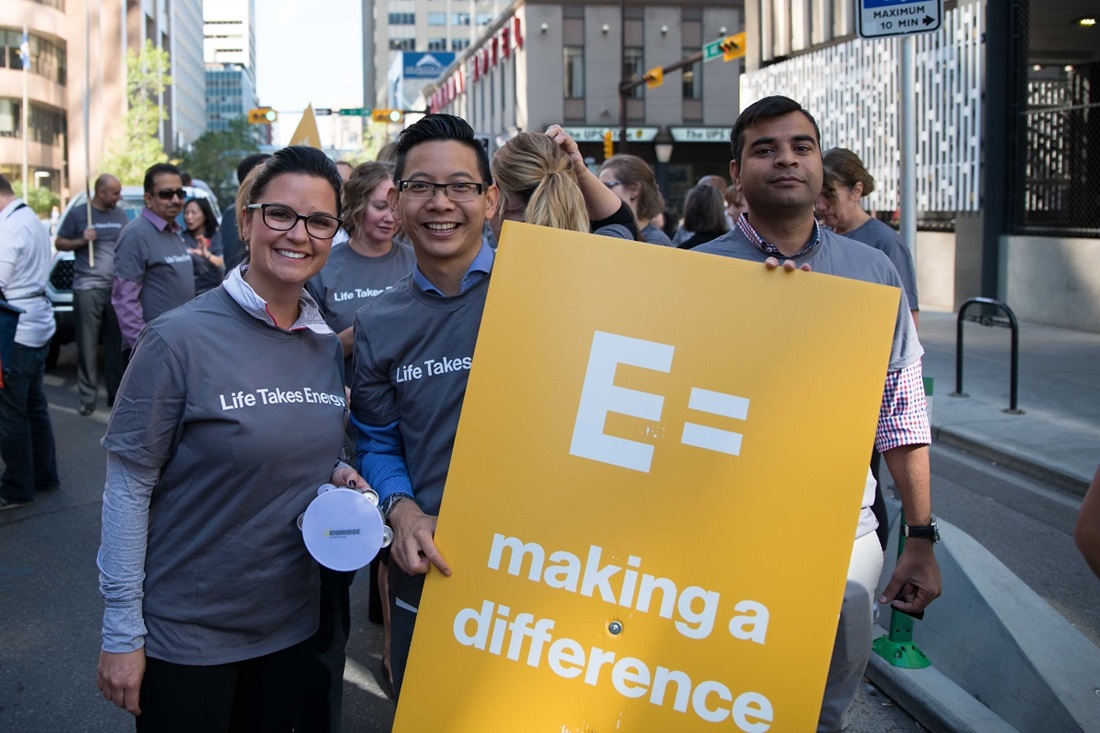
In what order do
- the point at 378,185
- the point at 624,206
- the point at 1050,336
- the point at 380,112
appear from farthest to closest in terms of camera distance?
the point at 380,112, the point at 1050,336, the point at 378,185, the point at 624,206

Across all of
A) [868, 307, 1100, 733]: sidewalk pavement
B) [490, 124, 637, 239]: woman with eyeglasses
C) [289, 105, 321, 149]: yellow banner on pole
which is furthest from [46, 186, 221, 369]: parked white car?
[490, 124, 637, 239]: woman with eyeglasses

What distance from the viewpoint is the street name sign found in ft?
22.4

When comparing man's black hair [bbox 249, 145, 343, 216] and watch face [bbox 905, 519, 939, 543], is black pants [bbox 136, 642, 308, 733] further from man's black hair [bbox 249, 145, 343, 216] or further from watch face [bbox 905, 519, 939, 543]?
watch face [bbox 905, 519, 939, 543]

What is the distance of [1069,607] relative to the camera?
5.09 meters

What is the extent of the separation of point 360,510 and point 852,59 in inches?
773

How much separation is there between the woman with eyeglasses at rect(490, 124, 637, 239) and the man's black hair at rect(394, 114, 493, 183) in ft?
0.89

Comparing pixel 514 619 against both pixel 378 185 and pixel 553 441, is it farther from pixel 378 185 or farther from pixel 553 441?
pixel 378 185

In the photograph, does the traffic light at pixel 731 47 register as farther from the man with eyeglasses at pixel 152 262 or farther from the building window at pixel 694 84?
the building window at pixel 694 84

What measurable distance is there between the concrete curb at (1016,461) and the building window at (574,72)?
41.1 metres

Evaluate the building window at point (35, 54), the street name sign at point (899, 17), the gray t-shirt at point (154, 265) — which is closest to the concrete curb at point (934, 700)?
the street name sign at point (899, 17)

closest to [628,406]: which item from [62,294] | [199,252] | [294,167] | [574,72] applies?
[294,167]

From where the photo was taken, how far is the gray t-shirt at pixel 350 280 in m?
4.66

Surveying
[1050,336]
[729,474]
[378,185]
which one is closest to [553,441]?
[729,474]

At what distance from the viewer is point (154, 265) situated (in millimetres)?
8844
